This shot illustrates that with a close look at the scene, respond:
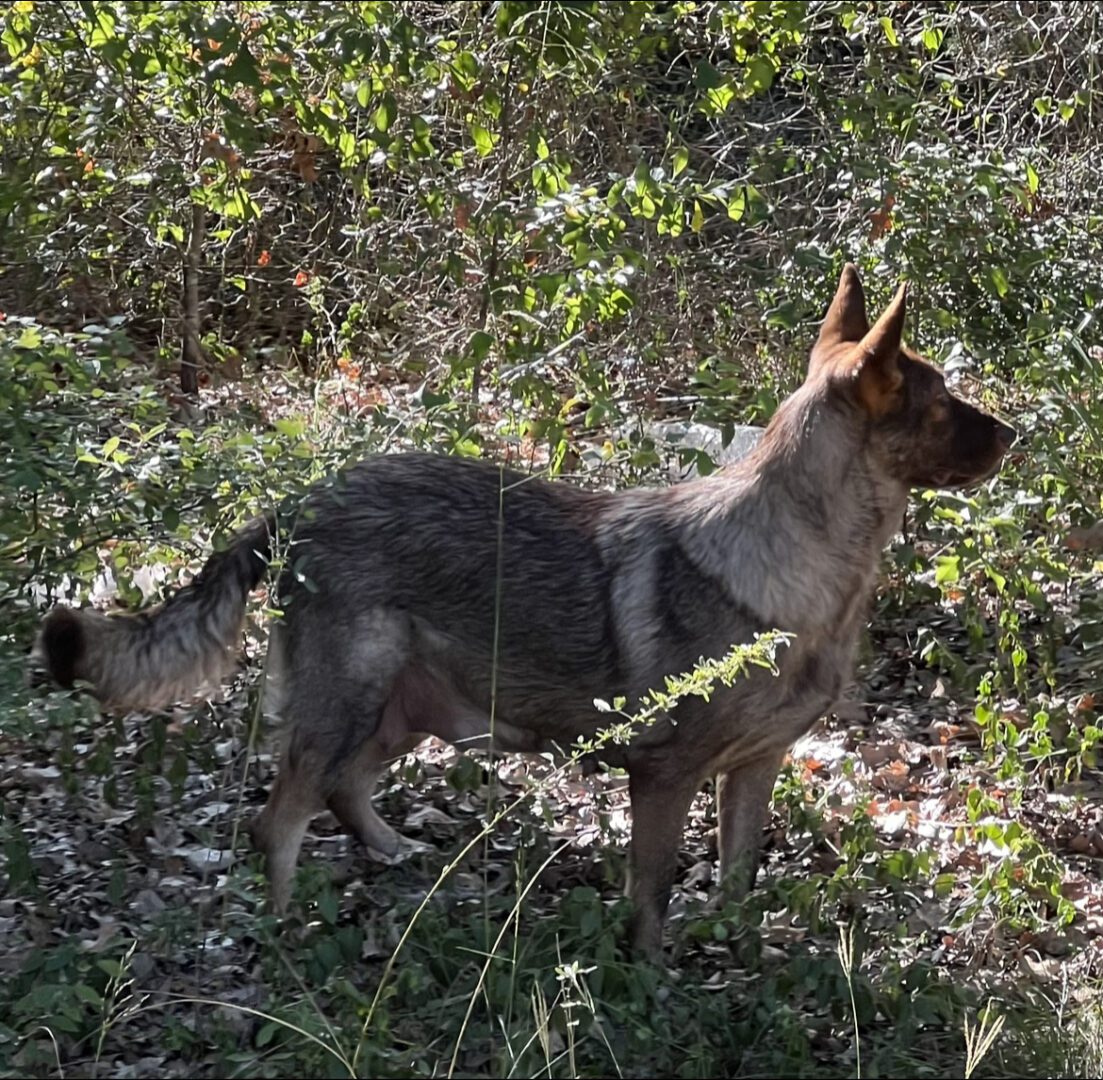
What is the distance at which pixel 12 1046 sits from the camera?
15.0 feet

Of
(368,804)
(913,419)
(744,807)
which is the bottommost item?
(368,804)

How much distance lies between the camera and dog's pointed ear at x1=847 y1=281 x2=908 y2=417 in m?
5.30

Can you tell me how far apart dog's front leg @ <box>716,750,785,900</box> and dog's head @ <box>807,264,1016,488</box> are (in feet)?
3.73

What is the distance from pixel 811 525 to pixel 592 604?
2.62 feet

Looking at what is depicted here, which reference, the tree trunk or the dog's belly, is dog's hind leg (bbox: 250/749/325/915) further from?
the tree trunk

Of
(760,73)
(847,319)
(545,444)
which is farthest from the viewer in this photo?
(545,444)

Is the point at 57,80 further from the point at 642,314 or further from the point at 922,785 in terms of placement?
the point at 922,785

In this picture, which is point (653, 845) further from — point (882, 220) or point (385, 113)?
point (882, 220)

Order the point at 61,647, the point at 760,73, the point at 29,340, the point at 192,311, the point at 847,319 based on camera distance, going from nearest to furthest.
Result: 1. the point at 29,340
2. the point at 61,647
3. the point at 847,319
4. the point at 760,73
5. the point at 192,311

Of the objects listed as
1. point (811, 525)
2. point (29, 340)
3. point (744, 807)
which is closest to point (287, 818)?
point (744, 807)

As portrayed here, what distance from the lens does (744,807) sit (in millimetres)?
5926

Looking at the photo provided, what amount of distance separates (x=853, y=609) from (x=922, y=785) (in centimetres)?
152

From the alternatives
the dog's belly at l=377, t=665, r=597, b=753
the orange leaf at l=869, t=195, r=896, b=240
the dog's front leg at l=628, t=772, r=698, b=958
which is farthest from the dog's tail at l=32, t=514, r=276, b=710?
the orange leaf at l=869, t=195, r=896, b=240

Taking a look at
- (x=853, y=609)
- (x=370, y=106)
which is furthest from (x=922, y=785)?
(x=370, y=106)
